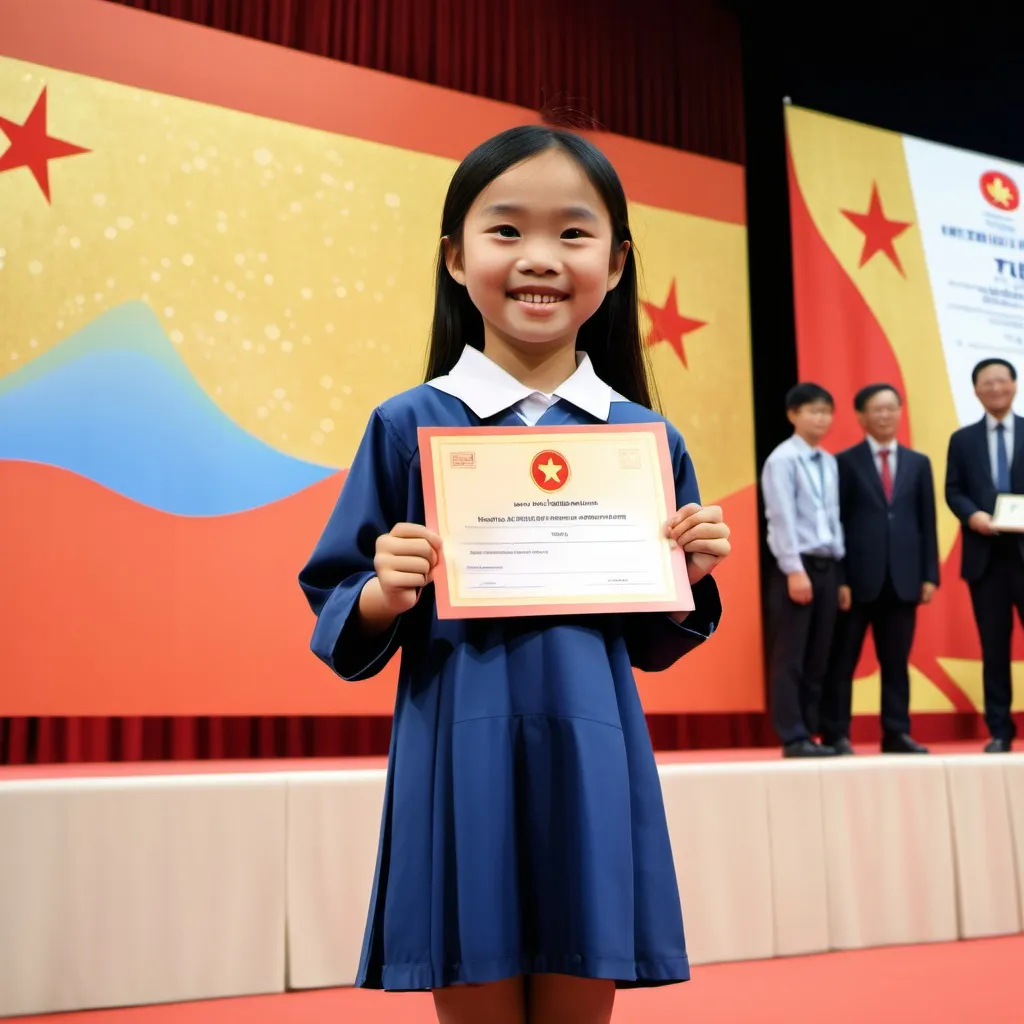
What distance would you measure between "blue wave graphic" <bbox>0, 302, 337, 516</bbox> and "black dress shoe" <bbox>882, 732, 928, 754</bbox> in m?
2.35

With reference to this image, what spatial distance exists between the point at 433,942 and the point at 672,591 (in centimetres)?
40

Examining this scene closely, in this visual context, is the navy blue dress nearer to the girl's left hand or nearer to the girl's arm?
the girl's arm

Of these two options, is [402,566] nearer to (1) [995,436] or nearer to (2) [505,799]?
(2) [505,799]

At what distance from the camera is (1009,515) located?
12.4 feet

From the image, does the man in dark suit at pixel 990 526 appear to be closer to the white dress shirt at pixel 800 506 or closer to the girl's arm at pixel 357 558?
the white dress shirt at pixel 800 506

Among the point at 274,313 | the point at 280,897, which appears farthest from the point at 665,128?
the point at 280,897

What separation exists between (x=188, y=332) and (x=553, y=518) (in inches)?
126

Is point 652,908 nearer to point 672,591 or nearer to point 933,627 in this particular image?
point 672,591

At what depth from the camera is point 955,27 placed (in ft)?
19.0

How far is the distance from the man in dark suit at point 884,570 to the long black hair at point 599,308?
2.90m

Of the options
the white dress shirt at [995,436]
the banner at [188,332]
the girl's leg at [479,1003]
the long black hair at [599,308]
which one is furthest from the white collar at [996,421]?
the girl's leg at [479,1003]

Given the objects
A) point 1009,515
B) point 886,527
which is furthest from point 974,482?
point 886,527

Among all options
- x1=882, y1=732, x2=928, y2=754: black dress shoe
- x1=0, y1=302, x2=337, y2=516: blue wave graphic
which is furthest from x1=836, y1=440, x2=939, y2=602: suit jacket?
x1=0, y1=302, x2=337, y2=516: blue wave graphic

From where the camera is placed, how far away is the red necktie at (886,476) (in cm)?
403
